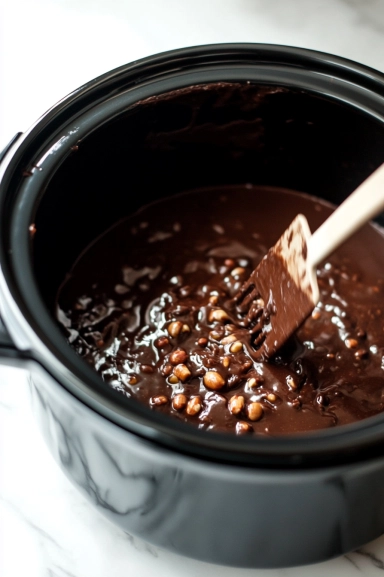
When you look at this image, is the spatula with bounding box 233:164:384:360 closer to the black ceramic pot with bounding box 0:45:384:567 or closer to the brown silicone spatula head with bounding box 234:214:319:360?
the brown silicone spatula head with bounding box 234:214:319:360

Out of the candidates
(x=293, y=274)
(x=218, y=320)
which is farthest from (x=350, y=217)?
(x=218, y=320)

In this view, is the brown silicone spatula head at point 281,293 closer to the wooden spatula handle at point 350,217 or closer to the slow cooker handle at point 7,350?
the wooden spatula handle at point 350,217

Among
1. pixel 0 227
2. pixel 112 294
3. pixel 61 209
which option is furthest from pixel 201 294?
pixel 0 227

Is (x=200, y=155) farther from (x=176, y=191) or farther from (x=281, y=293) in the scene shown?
(x=281, y=293)

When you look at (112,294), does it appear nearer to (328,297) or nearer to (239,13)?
(328,297)

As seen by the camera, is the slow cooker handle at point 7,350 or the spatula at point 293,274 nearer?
the slow cooker handle at point 7,350

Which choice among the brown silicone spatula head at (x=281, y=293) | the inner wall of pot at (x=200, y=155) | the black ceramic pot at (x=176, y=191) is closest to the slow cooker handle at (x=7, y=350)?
the black ceramic pot at (x=176, y=191)
